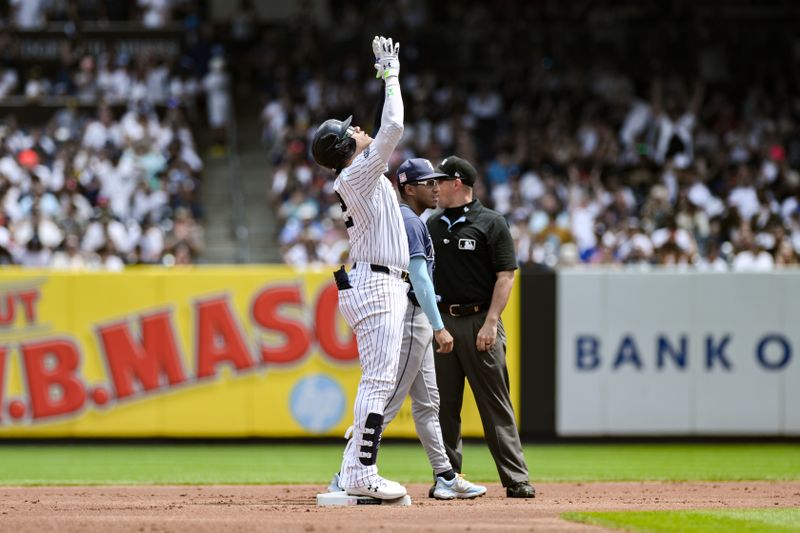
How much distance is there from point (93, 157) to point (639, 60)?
35.5ft

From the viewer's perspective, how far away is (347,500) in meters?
8.31

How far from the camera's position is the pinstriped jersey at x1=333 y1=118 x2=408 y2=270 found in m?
7.97

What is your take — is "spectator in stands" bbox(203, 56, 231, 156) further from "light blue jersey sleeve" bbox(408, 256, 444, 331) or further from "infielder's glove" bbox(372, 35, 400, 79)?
"infielder's glove" bbox(372, 35, 400, 79)

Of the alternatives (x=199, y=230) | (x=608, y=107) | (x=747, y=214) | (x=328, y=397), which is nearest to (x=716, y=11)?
(x=608, y=107)

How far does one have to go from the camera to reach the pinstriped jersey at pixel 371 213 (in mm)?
7969

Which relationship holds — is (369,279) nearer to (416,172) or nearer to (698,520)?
(416,172)

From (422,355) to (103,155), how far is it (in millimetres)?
12868

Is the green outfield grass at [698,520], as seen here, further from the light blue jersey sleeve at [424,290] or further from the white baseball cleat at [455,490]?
the light blue jersey sleeve at [424,290]

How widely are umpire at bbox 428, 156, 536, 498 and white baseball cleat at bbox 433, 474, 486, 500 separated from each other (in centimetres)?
24

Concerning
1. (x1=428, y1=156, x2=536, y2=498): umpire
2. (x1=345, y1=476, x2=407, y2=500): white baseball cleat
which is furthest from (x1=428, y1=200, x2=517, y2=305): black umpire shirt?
(x1=345, y1=476, x2=407, y2=500): white baseball cleat

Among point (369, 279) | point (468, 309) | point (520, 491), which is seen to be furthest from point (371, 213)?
point (520, 491)

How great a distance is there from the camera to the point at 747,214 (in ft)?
63.6

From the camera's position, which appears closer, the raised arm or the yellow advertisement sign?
the raised arm

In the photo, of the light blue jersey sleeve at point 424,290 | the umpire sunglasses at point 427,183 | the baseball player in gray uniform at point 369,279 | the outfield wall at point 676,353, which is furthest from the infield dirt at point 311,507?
the outfield wall at point 676,353
